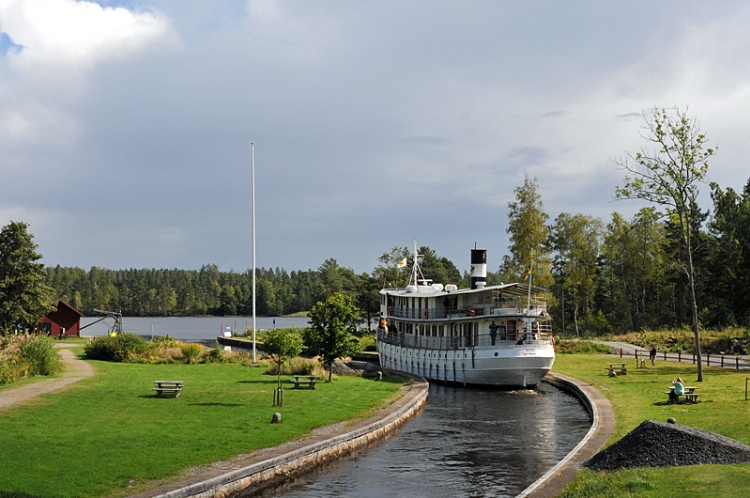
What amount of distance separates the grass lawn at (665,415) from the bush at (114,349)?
1146 inches

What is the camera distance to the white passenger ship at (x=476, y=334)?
1682 inches

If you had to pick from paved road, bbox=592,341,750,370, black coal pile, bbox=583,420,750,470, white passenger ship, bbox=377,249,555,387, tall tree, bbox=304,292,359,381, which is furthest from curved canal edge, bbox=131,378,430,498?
paved road, bbox=592,341,750,370

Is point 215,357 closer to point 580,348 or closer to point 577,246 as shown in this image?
point 580,348

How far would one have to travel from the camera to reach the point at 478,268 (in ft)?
167

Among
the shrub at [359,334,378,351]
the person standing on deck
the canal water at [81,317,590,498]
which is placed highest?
the person standing on deck

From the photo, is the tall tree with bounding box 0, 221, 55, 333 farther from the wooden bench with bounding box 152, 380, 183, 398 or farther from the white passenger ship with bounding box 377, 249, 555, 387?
the wooden bench with bounding box 152, 380, 183, 398

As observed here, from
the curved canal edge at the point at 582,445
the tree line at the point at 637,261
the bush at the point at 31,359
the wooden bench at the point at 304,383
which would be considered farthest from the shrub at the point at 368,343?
the bush at the point at 31,359

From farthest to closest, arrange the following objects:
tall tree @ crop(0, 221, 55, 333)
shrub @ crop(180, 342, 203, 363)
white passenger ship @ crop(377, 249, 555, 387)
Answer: tall tree @ crop(0, 221, 55, 333), shrub @ crop(180, 342, 203, 363), white passenger ship @ crop(377, 249, 555, 387)

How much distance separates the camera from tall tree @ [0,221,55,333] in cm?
6119

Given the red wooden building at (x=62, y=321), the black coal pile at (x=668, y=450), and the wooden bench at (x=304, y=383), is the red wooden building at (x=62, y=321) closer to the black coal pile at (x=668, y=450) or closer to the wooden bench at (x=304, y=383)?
the wooden bench at (x=304, y=383)

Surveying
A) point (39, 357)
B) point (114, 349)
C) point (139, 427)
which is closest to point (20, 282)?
point (114, 349)

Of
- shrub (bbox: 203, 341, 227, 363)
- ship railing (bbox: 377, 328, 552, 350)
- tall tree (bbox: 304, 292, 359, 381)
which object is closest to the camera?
tall tree (bbox: 304, 292, 359, 381)

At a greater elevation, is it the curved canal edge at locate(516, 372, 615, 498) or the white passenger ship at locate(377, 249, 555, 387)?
the white passenger ship at locate(377, 249, 555, 387)

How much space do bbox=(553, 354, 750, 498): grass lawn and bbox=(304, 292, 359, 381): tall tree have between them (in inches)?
523
